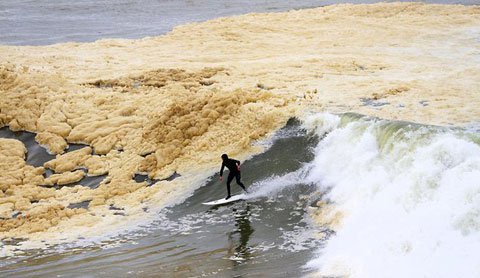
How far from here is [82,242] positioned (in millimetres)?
12445

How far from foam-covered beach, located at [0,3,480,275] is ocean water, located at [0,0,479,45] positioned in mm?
5150

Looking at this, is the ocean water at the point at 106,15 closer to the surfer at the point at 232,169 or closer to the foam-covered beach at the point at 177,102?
the foam-covered beach at the point at 177,102

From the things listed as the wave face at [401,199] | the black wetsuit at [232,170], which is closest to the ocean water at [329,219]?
the wave face at [401,199]

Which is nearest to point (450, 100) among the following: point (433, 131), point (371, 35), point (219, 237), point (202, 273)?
point (433, 131)

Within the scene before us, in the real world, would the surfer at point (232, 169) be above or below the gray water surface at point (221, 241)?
above

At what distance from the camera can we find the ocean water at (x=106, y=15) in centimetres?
3048

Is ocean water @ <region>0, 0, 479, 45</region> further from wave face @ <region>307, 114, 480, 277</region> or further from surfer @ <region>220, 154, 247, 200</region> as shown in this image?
wave face @ <region>307, 114, 480, 277</region>

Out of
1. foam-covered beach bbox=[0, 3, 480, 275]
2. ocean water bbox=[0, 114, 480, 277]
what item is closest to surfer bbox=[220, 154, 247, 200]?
ocean water bbox=[0, 114, 480, 277]

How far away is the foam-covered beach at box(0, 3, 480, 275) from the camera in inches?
559

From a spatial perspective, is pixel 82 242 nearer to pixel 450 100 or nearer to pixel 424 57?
pixel 450 100

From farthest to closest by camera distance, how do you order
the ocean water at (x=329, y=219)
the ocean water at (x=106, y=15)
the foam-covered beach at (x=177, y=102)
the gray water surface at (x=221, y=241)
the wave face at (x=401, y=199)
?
the ocean water at (x=106, y=15) → the foam-covered beach at (x=177, y=102) → the gray water surface at (x=221, y=241) → the ocean water at (x=329, y=219) → the wave face at (x=401, y=199)

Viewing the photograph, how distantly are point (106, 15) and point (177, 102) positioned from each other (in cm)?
2287

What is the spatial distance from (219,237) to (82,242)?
8.82 feet

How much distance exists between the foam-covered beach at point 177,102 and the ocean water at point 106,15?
5.15 meters
